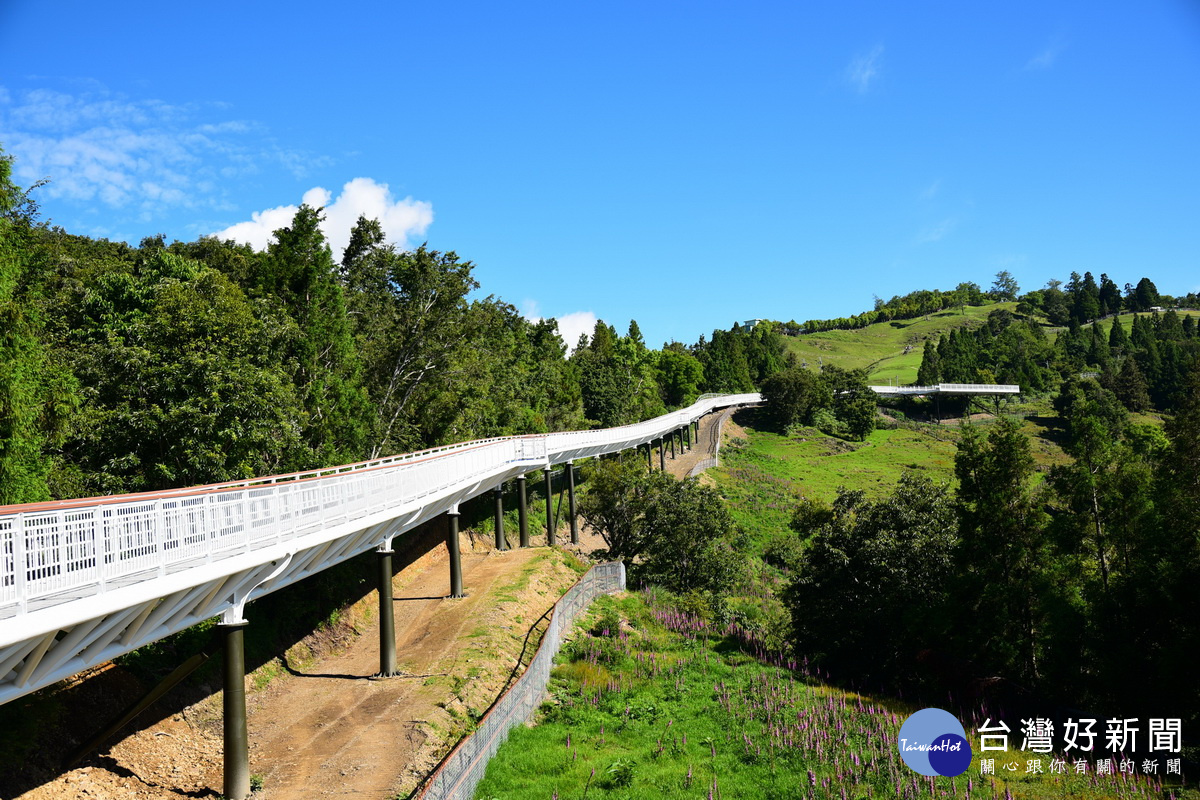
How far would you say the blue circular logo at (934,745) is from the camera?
14.7 meters

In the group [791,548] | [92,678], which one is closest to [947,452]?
[791,548]

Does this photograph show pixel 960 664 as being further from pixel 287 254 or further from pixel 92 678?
pixel 287 254

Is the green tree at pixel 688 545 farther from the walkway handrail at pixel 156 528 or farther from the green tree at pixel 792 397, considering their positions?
the green tree at pixel 792 397

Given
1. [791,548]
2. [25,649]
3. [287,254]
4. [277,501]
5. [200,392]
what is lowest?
[791,548]

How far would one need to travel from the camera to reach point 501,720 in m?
15.0

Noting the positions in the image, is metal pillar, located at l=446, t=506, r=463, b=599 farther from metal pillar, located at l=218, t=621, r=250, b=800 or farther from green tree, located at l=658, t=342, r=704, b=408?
green tree, located at l=658, t=342, r=704, b=408

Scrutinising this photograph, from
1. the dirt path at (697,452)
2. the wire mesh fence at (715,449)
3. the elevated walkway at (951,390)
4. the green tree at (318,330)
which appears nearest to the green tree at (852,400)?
the wire mesh fence at (715,449)

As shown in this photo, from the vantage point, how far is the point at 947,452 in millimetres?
97938

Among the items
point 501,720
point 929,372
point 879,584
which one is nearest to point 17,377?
point 501,720

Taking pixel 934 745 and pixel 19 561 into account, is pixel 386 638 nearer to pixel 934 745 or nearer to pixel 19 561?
pixel 19 561

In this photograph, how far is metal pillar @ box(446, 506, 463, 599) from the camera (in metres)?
24.7

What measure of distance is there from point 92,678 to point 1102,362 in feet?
558

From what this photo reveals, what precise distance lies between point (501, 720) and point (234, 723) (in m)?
4.85

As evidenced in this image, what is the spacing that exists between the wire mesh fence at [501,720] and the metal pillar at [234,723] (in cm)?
330
